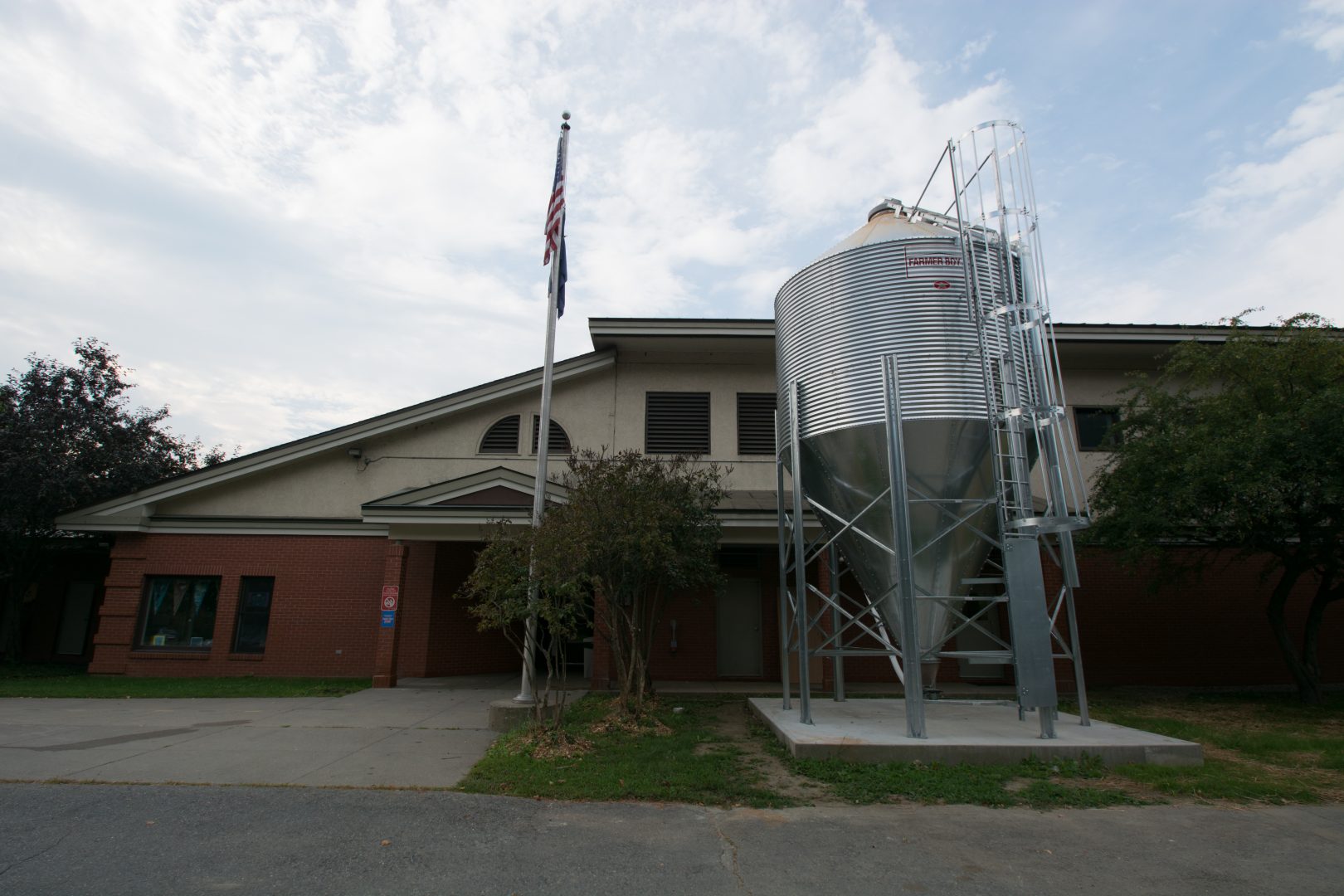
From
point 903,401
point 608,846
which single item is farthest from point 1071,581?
point 608,846

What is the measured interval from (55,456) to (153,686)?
641 centimetres

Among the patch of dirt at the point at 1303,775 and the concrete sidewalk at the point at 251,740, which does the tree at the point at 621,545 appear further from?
the patch of dirt at the point at 1303,775

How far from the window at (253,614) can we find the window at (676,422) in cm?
887

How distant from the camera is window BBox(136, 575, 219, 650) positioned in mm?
15688

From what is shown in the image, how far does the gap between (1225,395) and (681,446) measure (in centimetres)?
1012

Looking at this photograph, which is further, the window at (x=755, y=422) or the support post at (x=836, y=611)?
the window at (x=755, y=422)

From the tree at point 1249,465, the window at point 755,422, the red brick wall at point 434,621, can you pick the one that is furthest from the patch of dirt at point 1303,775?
the window at point 755,422

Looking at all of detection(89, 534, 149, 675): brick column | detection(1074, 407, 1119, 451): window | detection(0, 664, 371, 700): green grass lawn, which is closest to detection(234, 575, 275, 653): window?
detection(0, 664, 371, 700): green grass lawn

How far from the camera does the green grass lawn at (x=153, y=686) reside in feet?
41.1

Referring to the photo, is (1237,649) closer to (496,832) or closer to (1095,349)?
(1095,349)

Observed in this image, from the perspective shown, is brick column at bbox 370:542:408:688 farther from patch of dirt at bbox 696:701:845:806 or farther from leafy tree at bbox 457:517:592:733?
patch of dirt at bbox 696:701:845:806

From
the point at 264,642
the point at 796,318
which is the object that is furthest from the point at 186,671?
the point at 796,318

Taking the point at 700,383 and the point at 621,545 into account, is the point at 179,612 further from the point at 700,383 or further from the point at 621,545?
the point at 700,383

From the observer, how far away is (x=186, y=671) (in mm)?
15359
